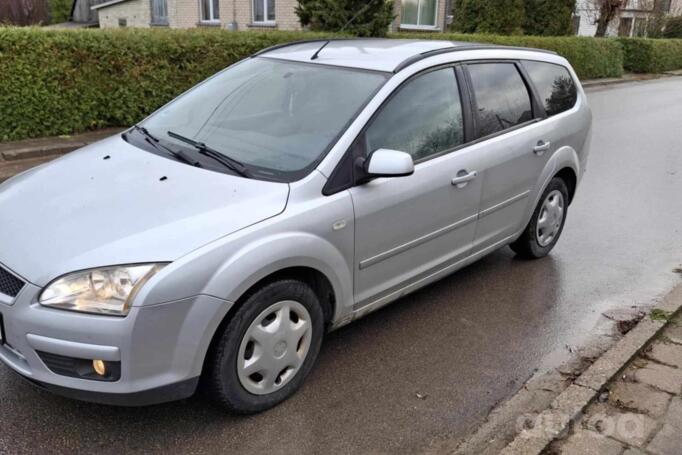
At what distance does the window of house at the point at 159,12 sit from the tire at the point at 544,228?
21.8 metres

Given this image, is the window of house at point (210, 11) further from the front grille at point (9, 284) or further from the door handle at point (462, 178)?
the front grille at point (9, 284)

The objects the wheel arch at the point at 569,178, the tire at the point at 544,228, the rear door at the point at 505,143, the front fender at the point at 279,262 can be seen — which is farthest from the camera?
the wheel arch at the point at 569,178

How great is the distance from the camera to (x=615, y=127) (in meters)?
11.9

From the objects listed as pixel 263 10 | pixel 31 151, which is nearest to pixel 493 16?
pixel 263 10

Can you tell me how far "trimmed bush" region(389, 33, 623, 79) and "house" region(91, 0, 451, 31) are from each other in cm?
127

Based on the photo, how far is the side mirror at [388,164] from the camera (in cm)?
315

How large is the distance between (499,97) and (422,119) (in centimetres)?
88

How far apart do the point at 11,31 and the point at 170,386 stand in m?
6.80

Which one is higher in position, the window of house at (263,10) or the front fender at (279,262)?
the window of house at (263,10)

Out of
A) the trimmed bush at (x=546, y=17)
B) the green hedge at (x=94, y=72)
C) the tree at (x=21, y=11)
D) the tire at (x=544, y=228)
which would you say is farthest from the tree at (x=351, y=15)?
the tree at (x=21, y=11)

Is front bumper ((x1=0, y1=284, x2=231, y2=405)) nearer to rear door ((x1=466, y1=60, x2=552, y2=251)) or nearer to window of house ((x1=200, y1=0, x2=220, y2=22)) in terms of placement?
rear door ((x1=466, y1=60, x2=552, y2=251))

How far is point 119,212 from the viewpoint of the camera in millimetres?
2832

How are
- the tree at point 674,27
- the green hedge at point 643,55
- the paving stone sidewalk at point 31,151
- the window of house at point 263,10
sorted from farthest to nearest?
the tree at point 674,27
the green hedge at point 643,55
the window of house at point 263,10
the paving stone sidewalk at point 31,151

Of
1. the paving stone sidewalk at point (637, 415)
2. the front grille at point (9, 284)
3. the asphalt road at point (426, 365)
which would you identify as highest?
the front grille at point (9, 284)
